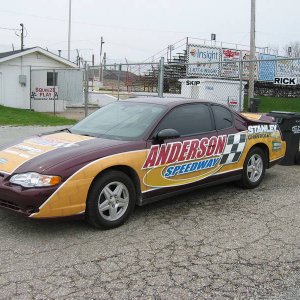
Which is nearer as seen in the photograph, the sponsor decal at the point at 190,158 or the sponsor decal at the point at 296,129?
the sponsor decal at the point at 190,158

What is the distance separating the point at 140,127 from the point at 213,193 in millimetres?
1745

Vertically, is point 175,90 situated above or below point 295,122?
above

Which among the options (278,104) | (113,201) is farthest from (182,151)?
(278,104)

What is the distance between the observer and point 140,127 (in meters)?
5.44

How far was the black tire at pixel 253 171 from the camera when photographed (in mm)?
6604

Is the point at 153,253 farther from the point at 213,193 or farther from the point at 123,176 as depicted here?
the point at 213,193

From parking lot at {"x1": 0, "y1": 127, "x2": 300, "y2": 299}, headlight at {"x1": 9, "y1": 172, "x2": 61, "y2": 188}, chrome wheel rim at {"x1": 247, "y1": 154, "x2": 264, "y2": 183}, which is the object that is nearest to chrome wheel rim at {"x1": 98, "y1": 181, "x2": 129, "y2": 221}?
parking lot at {"x1": 0, "y1": 127, "x2": 300, "y2": 299}

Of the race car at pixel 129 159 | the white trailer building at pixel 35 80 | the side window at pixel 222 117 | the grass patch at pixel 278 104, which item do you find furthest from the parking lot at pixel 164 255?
the grass patch at pixel 278 104

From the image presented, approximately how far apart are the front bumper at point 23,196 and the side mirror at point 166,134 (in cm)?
147

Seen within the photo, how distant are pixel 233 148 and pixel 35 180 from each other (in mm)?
3006

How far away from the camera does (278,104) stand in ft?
99.2

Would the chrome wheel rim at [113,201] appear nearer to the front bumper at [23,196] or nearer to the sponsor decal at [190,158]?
the sponsor decal at [190,158]

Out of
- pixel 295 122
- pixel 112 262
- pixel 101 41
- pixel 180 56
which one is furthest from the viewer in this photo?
pixel 101 41

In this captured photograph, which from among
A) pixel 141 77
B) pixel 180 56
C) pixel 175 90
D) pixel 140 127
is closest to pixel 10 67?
pixel 141 77
